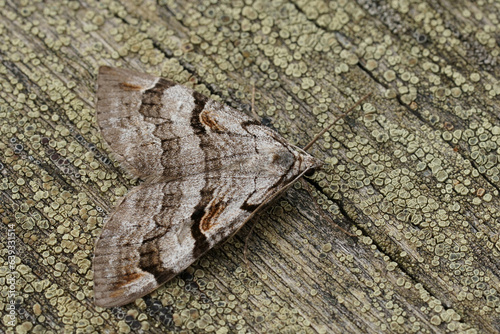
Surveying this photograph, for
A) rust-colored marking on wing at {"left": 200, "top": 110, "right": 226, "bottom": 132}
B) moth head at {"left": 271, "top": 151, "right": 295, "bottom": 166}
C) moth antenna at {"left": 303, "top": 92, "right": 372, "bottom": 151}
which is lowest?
rust-colored marking on wing at {"left": 200, "top": 110, "right": 226, "bottom": 132}

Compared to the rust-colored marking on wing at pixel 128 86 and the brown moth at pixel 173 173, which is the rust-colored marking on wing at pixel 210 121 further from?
the rust-colored marking on wing at pixel 128 86

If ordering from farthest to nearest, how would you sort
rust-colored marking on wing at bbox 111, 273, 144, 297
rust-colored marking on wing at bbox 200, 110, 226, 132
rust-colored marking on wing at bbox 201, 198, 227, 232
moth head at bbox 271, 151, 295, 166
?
rust-colored marking on wing at bbox 200, 110, 226, 132
moth head at bbox 271, 151, 295, 166
rust-colored marking on wing at bbox 201, 198, 227, 232
rust-colored marking on wing at bbox 111, 273, 144, 297

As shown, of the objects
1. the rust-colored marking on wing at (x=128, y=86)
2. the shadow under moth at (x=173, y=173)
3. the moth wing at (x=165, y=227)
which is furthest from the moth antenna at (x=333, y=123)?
the rust-colored marking on wing at (x=128, y=86)

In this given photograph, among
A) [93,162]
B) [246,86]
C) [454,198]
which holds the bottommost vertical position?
[93,162]

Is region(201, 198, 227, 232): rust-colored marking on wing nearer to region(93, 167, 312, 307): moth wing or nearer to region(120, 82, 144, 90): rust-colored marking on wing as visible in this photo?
region(93, 167, 312, 307): moth wing

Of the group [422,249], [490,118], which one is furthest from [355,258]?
[490,118]

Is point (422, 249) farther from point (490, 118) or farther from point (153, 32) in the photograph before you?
point (153, 32)

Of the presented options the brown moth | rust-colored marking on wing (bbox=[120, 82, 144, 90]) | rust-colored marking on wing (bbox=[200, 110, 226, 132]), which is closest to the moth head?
the brown moth
